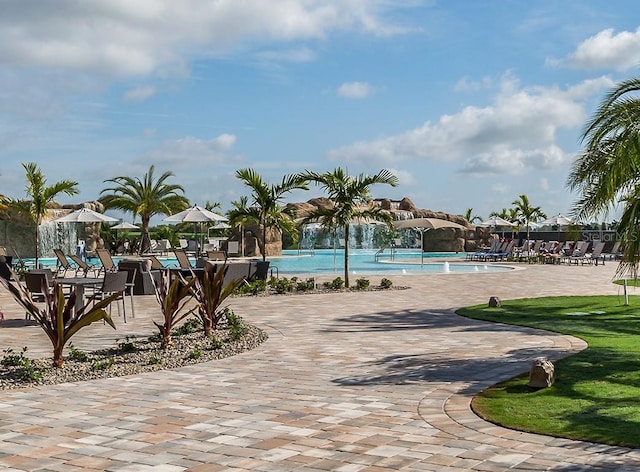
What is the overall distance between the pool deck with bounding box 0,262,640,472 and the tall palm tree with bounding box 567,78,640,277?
1818 millimetres

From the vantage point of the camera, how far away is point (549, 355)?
866cm

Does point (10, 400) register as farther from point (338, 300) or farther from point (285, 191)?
point (285, 191)

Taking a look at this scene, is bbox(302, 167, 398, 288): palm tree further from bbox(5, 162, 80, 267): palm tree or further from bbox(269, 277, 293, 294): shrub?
bbox(5, 162, 80, 267): palm tree

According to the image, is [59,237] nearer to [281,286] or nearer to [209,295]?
[281,286]

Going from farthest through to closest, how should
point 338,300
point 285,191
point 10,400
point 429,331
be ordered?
point 285,191, point 338,300, point 429,331, point 10,400

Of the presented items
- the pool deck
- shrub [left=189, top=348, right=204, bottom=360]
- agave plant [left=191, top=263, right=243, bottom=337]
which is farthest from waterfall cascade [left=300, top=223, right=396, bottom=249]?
shrub [left=189, top=348, right=204, bottom=360]

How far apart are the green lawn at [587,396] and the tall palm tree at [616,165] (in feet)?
3.34

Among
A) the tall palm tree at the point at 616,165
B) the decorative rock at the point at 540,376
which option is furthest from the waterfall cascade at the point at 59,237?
the decorative rock at the point at 540,376

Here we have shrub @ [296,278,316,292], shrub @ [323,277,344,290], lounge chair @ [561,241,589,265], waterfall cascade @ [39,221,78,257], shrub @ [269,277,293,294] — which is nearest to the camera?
shrub @ [269,277,293,294]

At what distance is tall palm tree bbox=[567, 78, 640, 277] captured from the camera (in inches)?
304

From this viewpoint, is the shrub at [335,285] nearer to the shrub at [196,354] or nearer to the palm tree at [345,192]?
the palm tree at [345,192]

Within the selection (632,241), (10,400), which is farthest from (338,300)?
(10,400)

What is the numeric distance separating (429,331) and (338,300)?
5273 mm

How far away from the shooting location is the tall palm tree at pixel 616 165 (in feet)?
25.3
